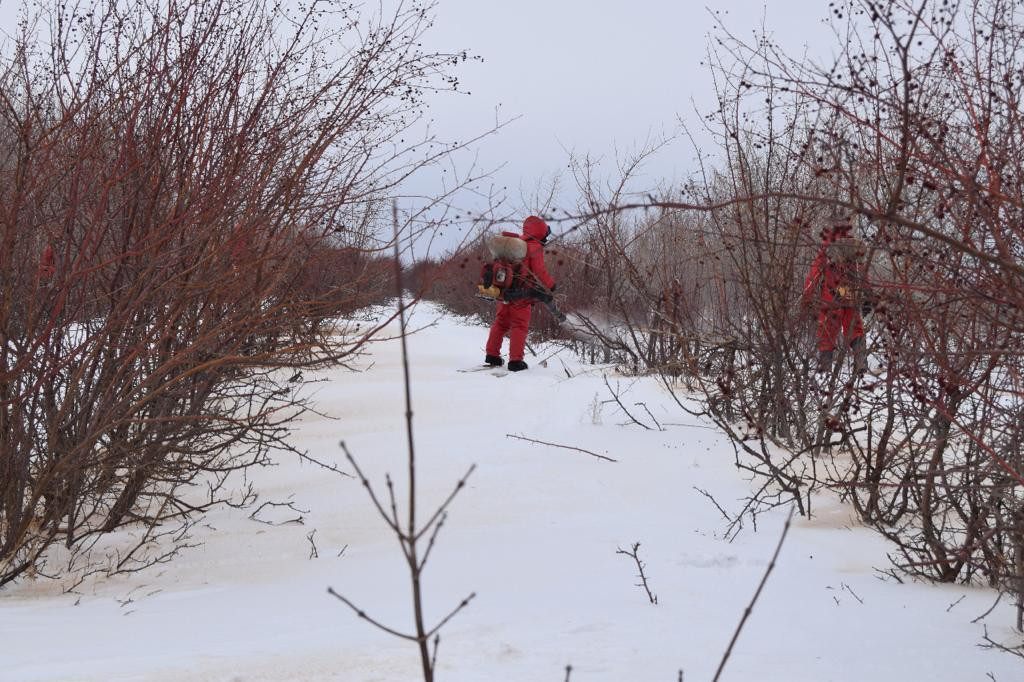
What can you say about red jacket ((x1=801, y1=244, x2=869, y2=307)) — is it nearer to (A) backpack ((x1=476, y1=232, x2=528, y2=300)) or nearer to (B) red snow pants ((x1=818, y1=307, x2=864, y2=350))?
(B) red snow pants ((x1=818, y1=307, x2=864, y2=350))

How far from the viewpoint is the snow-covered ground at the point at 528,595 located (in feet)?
7.98

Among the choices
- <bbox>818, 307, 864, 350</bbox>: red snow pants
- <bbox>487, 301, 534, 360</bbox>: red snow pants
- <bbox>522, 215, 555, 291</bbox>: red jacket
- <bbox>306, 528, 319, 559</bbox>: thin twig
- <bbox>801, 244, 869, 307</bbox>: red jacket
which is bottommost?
<bbox>306, 528, 319, 559</bbox>: thin twig

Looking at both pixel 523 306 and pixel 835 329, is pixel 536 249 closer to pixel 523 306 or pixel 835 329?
pixel 523 306

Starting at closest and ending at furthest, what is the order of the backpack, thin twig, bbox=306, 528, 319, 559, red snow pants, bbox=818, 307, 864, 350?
thin twig, bbox=306, 528, 319, 559 → red snow pants, bbox=818, 307, 864, 350 → the backpack

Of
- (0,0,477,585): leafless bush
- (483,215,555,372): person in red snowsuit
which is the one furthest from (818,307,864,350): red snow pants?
(483,215,555,372): person in red snowsuit

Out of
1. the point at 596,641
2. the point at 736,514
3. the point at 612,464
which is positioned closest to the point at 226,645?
the point at 596,641

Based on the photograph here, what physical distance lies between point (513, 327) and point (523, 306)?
0.26 metres

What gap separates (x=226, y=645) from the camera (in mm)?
2645

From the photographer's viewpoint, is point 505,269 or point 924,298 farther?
point 505,269

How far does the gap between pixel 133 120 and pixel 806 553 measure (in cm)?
281

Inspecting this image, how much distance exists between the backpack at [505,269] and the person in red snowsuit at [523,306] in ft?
0.22

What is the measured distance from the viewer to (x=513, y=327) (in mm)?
Result: 9086

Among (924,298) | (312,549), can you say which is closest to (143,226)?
(312,549)

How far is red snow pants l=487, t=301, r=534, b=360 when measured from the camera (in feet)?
29.5
